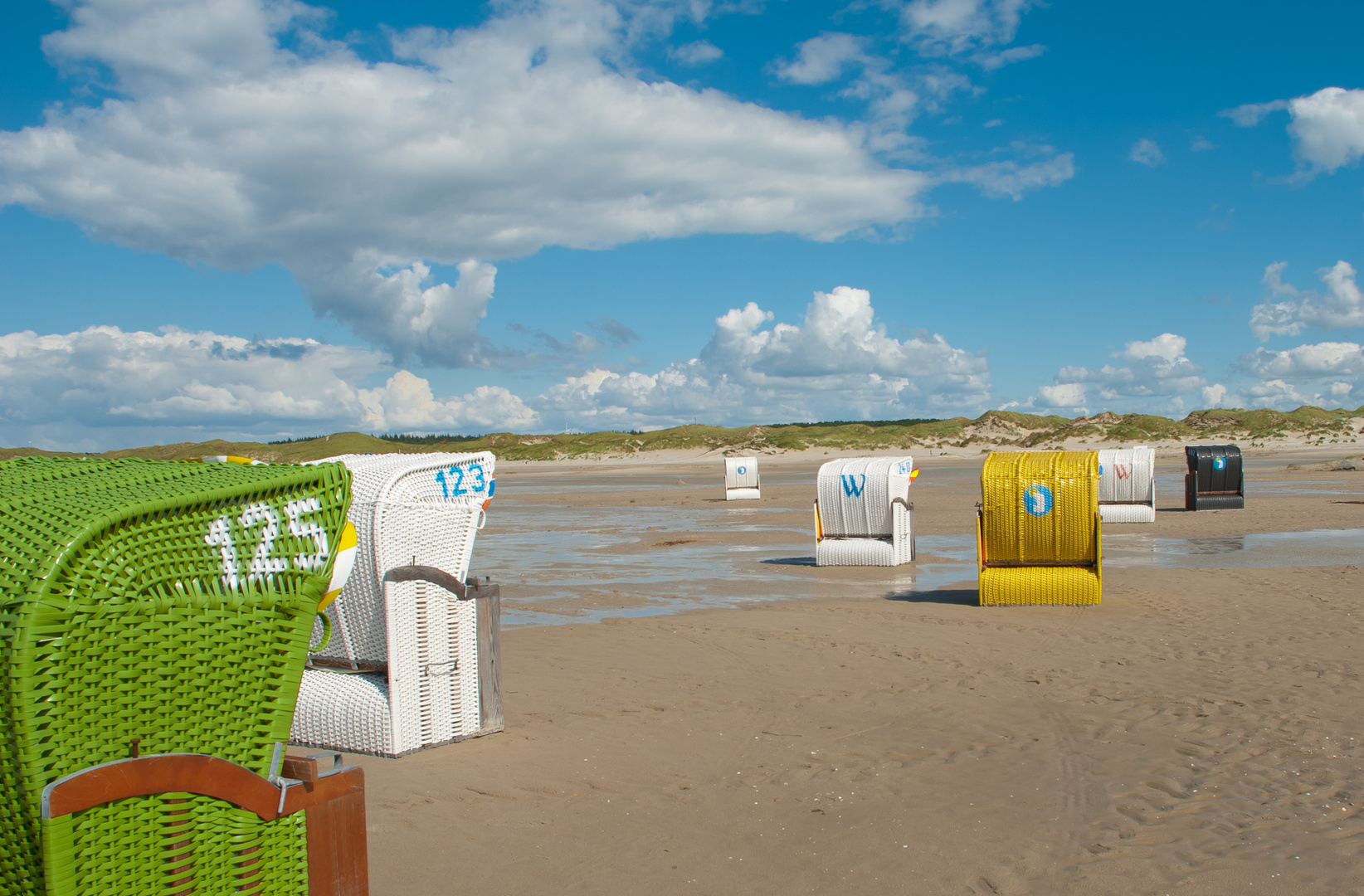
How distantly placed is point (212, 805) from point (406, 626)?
352cm

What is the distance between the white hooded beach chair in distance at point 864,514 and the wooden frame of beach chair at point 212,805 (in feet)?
44.8

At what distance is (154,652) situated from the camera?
2.65 meters

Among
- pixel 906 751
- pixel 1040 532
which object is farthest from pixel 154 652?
pixel 1040 532

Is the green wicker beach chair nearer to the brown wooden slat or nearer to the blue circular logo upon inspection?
the brown wooden slat

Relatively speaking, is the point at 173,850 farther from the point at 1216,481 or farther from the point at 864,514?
the point at 1216,481

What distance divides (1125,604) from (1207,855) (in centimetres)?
779

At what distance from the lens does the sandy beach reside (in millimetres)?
4766

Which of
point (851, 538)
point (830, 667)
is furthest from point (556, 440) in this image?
point (830, 667)

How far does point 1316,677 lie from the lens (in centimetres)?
810

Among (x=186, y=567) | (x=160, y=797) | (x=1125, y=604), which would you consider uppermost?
(x=186, y=567)

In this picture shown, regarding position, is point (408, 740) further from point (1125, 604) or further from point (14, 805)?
point (1125, 604)

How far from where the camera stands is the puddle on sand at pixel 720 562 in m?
14.0

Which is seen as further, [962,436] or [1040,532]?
[962,436]

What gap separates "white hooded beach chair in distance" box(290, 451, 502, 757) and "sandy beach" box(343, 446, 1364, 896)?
0.29 m
